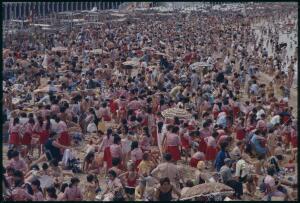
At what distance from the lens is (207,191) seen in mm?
9375

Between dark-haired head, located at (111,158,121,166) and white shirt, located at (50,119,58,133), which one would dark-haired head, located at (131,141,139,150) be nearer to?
dark-haired head, located at (111,158,121,166)

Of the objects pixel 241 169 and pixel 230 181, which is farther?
pixel 241 169

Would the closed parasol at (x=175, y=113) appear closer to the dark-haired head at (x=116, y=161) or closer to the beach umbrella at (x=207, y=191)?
the dark-haired head at (x=116, y=161)

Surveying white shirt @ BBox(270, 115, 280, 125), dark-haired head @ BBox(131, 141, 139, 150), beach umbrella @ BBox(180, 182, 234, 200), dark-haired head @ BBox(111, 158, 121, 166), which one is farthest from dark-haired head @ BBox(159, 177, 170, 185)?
white shirt @ BBox(270, 115, 280, 125)

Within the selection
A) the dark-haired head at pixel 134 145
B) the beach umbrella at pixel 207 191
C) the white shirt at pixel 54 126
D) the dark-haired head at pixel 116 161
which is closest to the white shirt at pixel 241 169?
the beach umbrella at pixel 207 191

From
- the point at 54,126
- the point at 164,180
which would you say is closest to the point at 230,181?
the point at 164,180

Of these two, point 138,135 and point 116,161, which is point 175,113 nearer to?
point 138,135

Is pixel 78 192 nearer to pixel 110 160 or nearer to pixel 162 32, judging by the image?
pixel 110 160

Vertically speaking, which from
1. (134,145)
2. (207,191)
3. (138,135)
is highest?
(134,145)

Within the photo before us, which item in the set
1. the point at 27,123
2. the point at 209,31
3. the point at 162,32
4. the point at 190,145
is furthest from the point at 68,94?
the point at 209,31

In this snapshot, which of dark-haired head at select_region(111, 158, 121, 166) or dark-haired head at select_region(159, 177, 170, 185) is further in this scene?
dark-haired head at select_region(111, 158, 121, 166)

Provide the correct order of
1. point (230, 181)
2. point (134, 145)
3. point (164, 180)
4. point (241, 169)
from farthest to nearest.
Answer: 1. point (134, 145)
2. point (241, 169)
3. point (230, 181)
4. point (164, 180)

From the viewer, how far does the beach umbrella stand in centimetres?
937

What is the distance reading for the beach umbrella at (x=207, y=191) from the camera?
9.37 metres
